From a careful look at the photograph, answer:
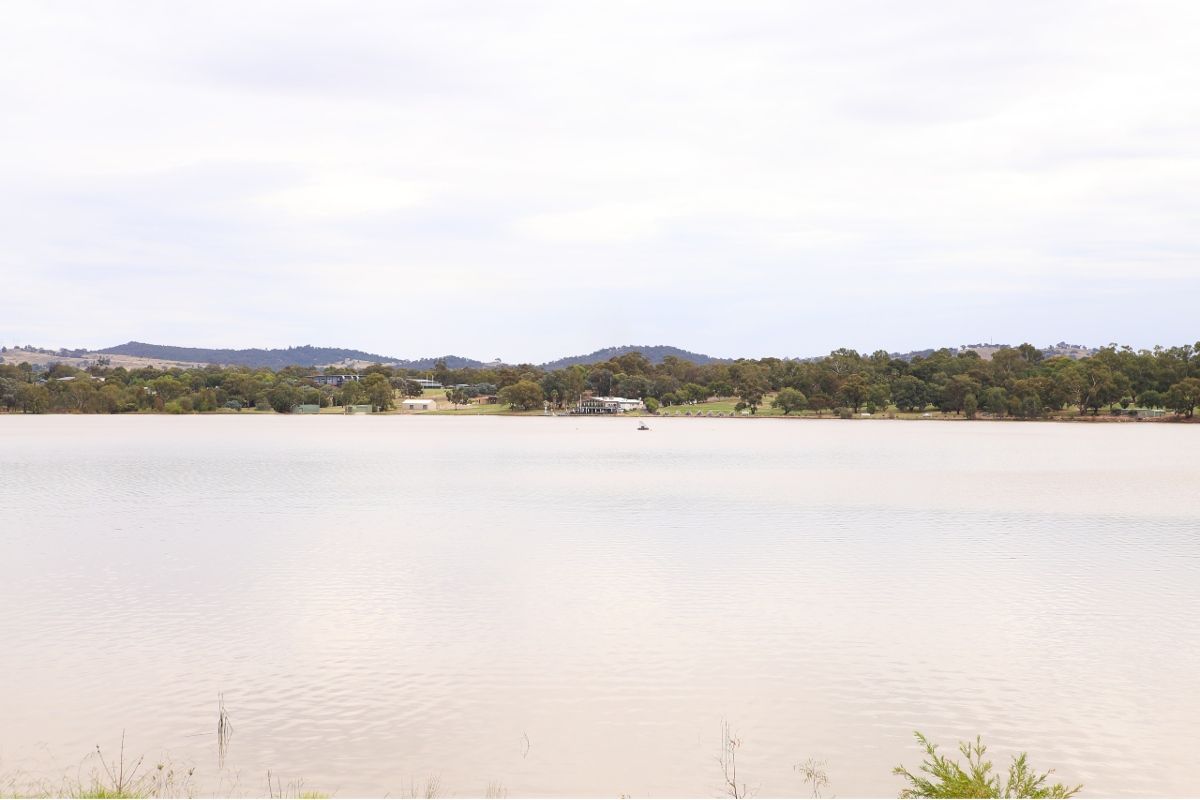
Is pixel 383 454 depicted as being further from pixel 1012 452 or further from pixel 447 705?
pixel 447 705

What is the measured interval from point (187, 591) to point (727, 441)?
11622cm

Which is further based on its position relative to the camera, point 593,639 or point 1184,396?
point 1184,396

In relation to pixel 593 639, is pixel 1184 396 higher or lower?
higher

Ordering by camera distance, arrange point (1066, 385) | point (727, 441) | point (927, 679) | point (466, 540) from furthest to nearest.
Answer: point (1066, 385) → point (727, 441) → point (466, 540) → point (927, 679)

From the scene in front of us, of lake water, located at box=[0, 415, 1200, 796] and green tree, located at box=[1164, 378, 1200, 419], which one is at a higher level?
green tree, located at box=[1164, 378, 1200, 419]

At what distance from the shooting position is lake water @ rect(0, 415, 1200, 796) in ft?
50.8

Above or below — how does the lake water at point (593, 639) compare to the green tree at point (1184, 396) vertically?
below

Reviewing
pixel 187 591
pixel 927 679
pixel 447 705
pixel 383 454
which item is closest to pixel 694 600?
pixel 927 679

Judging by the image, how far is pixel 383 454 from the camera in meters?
108

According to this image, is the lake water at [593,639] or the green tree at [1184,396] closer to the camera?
the lake water at [593,639]

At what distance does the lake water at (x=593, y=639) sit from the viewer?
15.5m

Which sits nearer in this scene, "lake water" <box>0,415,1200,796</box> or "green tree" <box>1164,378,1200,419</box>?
"lake water" <box>0,415,1200,796</box>

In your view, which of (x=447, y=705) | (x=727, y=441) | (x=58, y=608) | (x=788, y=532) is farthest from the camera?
(x=727, y=441)

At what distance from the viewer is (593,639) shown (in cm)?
2302
